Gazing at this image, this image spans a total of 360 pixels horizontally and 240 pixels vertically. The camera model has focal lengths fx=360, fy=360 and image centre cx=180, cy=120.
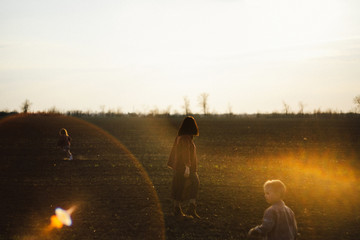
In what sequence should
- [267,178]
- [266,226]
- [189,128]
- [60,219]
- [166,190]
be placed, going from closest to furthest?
1. [266,226]
2. [189,128]
3. [60,219]
4. [166,190]
5. [267,178]

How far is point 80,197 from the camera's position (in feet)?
36.8

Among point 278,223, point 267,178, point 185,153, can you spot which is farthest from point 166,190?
point 278,223

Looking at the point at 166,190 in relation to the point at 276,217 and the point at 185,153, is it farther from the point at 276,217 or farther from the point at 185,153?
the point at 276,217

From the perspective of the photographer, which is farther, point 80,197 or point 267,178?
point 267,178

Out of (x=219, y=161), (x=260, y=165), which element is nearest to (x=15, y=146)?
(x=219, y=161)

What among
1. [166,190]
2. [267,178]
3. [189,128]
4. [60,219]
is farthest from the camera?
[267,178]

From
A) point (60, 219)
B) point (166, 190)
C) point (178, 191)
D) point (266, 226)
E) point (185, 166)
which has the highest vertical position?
point (185, 166)

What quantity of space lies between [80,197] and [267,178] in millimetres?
8055

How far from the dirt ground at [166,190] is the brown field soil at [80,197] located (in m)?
0.02

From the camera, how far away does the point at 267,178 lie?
50.7 feet

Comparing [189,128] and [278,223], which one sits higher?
[189,128]

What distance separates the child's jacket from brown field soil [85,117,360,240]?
2907 mm

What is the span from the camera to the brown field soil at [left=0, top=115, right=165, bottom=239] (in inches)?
→ 307

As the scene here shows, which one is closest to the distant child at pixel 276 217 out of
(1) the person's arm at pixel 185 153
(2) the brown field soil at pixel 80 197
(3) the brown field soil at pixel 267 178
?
(3) the brown field soil at pixel 267 178
